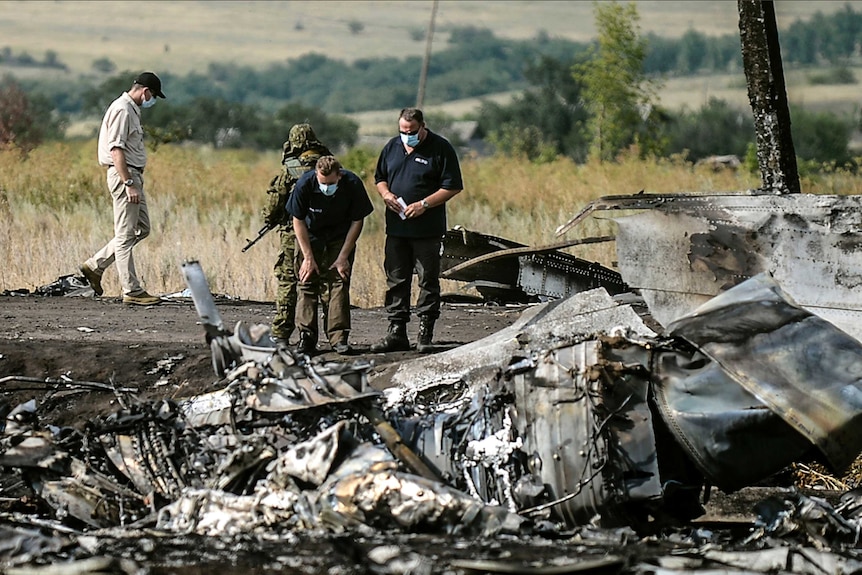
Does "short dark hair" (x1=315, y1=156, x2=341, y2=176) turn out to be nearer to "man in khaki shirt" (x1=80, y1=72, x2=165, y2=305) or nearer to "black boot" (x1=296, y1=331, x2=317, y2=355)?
"black boot" (x1=296, y1=331, x2=317, y2=355)

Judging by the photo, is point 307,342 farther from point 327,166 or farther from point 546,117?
point 546,117

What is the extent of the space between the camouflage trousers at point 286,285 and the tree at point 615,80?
23.5 metres

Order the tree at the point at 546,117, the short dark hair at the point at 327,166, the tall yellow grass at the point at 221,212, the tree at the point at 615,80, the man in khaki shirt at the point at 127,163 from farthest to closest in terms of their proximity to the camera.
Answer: the tree at the point at 546,117
the tree at the point at 615,80
the tall yellow grass at the point at 221,212
the man in khaki shirt at the point at 127,163
the short dark hair at the point at 327,166

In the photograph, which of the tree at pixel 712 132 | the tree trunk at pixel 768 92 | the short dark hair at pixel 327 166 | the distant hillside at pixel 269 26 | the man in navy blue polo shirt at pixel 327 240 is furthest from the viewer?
the distant hillside at pixel 269 26

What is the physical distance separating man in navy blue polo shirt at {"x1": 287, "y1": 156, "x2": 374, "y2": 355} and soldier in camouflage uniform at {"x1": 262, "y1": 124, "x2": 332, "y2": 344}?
0.10 m

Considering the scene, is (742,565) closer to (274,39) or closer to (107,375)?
(107,375)

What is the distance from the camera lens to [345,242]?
9695 millimetres

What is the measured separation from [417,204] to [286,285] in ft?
4.41

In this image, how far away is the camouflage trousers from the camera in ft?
32.4

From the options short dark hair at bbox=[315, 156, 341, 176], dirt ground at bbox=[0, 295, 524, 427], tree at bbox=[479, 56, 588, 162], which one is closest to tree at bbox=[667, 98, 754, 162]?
tree at bbox=[479, 56, 588, 162]

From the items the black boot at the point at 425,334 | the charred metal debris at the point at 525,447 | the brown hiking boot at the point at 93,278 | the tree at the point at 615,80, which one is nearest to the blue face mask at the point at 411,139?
the black boot at the point at 425,334

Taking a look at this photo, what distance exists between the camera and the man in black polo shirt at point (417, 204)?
951 cm

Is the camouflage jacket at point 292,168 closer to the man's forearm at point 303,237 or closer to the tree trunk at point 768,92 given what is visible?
the man's forearm at point 303,237

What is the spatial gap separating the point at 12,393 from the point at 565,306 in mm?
4133
